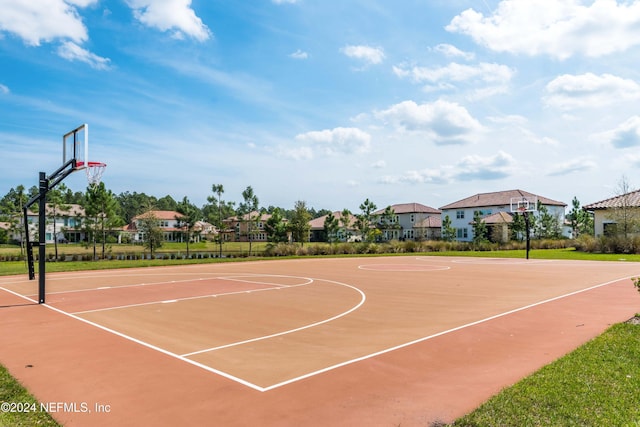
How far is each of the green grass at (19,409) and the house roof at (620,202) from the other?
157ft

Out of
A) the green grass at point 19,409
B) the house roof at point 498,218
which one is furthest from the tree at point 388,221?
the green grass at point 19,409

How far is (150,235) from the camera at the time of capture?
41.8 m

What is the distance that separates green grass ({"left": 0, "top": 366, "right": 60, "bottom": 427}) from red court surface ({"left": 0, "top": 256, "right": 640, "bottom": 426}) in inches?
6.6

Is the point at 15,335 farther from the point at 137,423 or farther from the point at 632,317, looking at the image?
the point at 632,317

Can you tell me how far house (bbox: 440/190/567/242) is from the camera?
6203 centimetres

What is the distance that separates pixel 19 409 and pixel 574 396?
273 inches

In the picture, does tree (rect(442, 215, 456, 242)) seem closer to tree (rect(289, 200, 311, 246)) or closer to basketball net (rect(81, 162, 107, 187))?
tree (rect(289, 200, 311, 246))

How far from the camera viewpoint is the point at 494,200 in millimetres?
63781

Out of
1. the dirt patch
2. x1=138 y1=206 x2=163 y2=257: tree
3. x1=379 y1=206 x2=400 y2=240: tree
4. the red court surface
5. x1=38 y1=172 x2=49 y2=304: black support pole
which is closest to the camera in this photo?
the red court surface

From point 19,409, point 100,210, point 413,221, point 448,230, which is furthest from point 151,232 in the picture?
point 413,221

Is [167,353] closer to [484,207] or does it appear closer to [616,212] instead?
[616,212]

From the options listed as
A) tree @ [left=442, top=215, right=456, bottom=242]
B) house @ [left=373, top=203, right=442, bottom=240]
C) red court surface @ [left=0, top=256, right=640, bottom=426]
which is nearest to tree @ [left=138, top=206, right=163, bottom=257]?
red court surface @ [left=0, top=256, right=640, bottom=426]

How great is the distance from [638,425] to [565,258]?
33159 millimetres

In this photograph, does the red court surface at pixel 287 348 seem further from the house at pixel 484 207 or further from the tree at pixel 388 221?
the house at pixel 484 207
